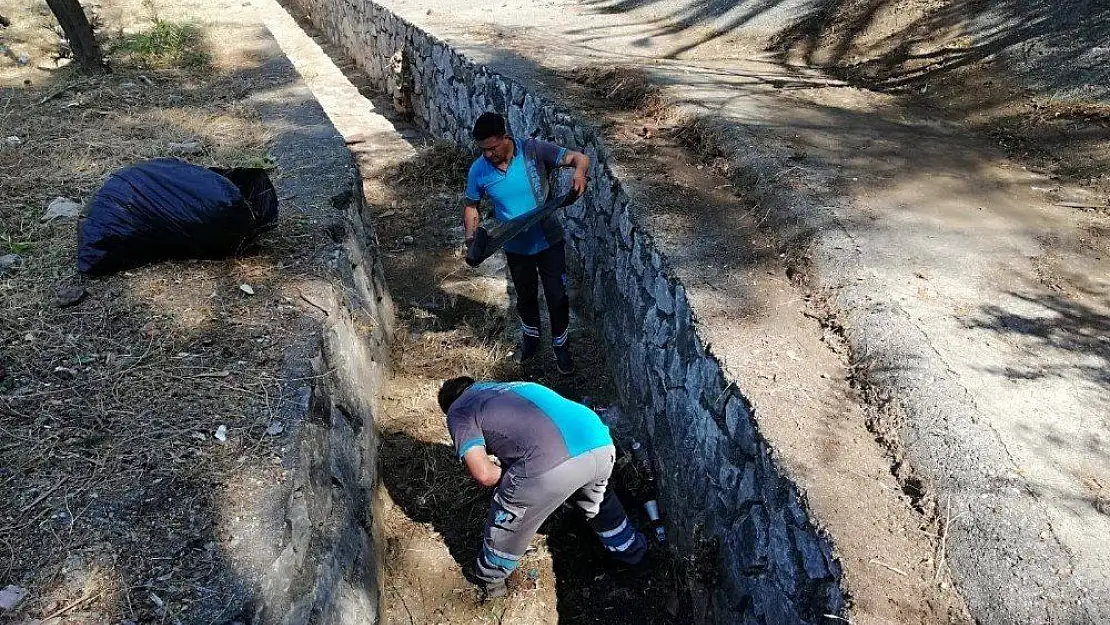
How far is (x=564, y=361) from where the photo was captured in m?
5.30

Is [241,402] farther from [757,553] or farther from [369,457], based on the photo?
[757,553]

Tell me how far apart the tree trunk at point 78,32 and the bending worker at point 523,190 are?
6.41m

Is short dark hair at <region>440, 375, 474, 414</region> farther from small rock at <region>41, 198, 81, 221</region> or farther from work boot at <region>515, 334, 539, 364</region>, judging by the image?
small rock at <region>41, 198, 81, 221</region>

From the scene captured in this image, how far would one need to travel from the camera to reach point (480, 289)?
6.34 meters

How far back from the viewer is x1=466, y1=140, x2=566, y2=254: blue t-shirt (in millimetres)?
4520

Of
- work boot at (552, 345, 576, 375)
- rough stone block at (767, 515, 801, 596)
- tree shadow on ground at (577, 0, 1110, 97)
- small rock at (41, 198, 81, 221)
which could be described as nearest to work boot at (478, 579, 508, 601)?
rough stone block at (767, 515, 801, 596)

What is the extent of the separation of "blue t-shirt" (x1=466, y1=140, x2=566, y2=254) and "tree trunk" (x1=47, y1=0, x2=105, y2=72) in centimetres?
643

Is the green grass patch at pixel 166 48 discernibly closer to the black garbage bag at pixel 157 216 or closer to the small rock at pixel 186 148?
the small rock at pixel 186 148

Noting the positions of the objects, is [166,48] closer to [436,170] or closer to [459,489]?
[436,170]

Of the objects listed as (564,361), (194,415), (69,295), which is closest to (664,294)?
(564,361)

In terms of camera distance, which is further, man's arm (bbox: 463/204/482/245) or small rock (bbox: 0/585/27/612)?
man's arm (bbox: 463/204/482/245)

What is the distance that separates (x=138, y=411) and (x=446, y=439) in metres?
1.89

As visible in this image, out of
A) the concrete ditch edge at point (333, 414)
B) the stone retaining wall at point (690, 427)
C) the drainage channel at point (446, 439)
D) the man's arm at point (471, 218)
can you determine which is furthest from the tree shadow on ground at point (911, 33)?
the concrete ditch edge at point (333, 414)

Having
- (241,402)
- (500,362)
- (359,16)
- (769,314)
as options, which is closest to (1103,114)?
(769,314)
